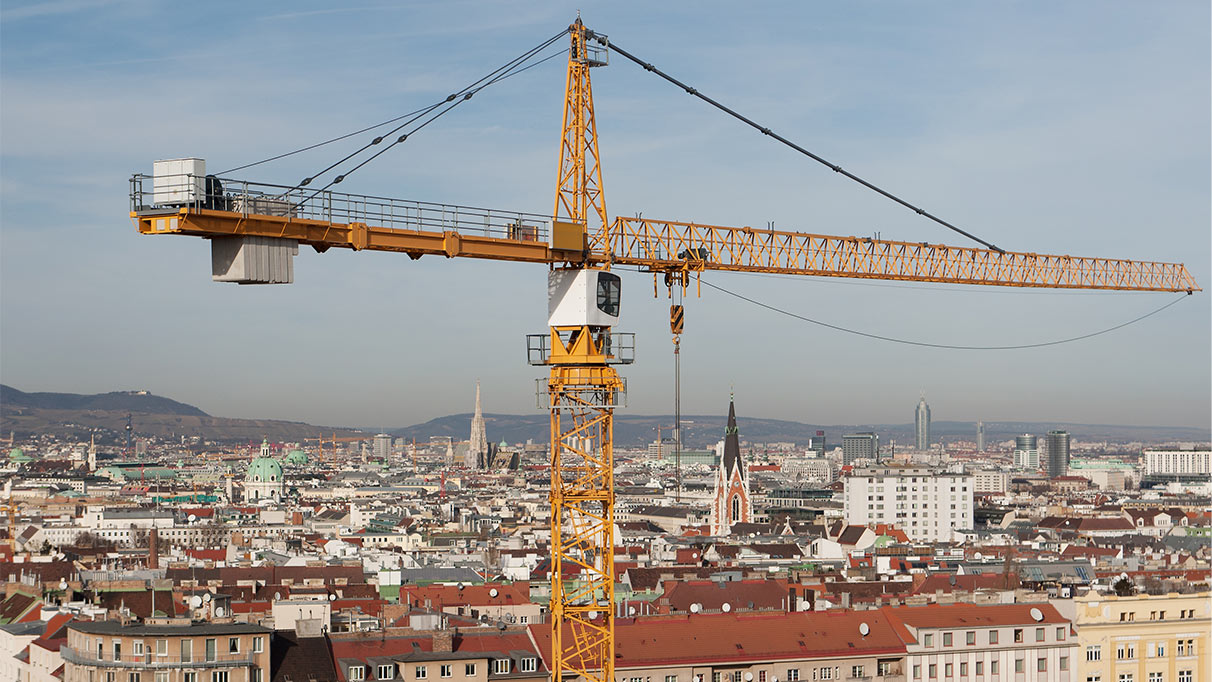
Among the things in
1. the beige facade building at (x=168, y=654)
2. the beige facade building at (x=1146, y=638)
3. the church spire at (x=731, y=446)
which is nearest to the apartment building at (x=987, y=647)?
the beige facade building at (x=1146, y=638)

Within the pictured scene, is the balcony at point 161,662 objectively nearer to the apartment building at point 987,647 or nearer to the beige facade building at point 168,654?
the beige facade building at point 168,654

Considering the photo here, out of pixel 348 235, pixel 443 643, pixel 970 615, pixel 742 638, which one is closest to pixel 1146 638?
pixel 970 615

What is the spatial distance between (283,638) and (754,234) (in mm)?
→ 20404

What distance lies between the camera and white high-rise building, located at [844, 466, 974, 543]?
196375 mm

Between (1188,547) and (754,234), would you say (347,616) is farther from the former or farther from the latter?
(1188,547)

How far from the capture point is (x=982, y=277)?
8325 cm

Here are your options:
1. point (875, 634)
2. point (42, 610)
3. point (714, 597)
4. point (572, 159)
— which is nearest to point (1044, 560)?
point (714, 597)

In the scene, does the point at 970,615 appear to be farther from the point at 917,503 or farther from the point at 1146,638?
the point at 917,503

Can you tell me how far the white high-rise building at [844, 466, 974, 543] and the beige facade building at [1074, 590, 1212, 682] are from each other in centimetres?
12938

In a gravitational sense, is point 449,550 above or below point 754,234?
below

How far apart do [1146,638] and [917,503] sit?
13349 cm

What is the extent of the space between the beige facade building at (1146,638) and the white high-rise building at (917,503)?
12938 cm

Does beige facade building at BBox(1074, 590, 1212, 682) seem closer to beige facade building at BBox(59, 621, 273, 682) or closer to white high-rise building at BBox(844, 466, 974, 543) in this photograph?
beige facade building at BBox(59, 621, 273, 682)

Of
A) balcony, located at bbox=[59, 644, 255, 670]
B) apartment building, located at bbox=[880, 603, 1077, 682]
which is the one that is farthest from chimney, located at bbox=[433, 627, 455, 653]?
apartment building, located at bbox=[880, 603, 1077, 682]
